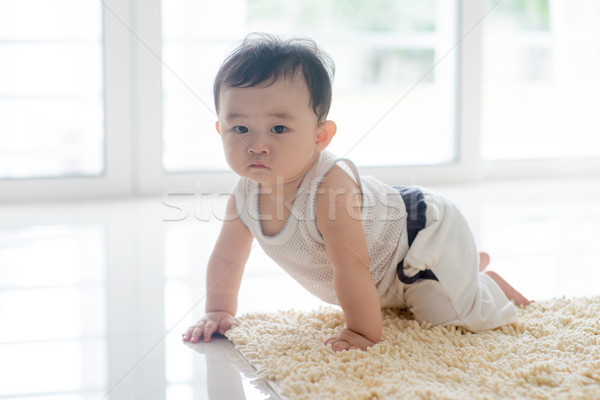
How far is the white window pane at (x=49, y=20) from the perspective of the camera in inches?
86.7

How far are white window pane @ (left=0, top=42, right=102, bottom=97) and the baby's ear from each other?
1465mm

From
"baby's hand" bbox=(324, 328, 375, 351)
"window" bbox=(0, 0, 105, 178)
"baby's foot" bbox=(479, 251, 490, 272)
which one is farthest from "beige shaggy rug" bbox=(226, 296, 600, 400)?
"window" bbox=(0, 0, 105, 178)

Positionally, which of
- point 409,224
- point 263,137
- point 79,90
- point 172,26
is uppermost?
point 172,26

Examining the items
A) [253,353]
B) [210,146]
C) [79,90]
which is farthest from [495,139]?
[253,353]

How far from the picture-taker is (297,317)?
1065 millimetres

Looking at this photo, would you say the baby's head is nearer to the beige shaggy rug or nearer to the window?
the beige shaggy rug

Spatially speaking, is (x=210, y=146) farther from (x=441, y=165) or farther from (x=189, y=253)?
(x=189, y=253)

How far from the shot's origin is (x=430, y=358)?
886mm

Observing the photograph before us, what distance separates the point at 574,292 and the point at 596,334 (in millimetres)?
264

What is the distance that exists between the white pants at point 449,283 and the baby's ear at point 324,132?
0.19 metres

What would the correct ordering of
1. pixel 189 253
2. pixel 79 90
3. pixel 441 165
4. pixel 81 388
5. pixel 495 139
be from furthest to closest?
pixel 495 139 → pixel 441 165 → pixel 79 90 → pixel 189 253 → pixel 81 388

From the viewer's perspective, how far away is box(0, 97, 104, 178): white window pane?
2.29 metres

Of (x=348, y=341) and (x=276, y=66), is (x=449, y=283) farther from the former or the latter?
(x=276, y=66)

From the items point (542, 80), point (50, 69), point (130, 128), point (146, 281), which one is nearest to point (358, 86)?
point (542, 80)
